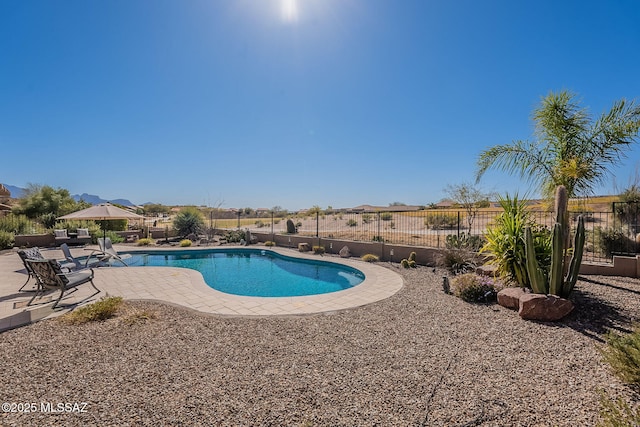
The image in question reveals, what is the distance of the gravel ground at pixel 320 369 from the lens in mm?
2355

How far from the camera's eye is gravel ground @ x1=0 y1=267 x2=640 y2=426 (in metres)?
2.36

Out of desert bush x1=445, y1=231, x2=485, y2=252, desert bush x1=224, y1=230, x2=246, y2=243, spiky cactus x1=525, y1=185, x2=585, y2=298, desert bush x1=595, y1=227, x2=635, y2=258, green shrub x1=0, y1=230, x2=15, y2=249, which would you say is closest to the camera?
spiky cactus x1=525, y1=185, x2=585, y2=298

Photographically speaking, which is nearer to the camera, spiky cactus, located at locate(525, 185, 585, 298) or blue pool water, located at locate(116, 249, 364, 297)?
spiky cactus, located at locate(525, 185, 585, 298)

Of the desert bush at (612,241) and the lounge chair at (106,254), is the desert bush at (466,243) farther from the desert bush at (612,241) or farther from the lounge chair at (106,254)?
the lounge chair at (106,254)

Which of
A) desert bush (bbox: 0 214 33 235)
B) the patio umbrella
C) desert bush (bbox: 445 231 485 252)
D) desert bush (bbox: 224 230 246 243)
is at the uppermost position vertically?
the patio umbrella

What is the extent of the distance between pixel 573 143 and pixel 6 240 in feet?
69.9

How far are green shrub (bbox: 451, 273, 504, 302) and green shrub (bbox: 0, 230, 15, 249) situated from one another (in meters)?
18.7

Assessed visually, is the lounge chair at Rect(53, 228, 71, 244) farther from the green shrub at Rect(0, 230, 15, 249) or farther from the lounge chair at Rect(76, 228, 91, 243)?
the green shrub at Rect(0, 230, 15, 249)

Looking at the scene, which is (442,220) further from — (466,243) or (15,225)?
(15,225)

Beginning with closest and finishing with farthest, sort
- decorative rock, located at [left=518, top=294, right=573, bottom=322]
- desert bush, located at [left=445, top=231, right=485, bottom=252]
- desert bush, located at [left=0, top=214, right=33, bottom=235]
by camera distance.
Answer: decorative rock, located at [left=518, top=294, right=573, bottom=322] → desert bush, located at [left=445, top=231, right=485, bottom=252] → desert bush, located at [left=0, top=214, right=33, bottom=235]

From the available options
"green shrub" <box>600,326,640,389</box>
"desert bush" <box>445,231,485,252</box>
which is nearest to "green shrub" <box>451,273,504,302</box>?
"green shrub" <box>600,326,640,389</box>

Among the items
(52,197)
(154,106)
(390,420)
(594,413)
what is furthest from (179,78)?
(52,197)

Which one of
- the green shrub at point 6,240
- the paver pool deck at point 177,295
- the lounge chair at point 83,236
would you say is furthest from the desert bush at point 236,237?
the green shrub at point 6,240

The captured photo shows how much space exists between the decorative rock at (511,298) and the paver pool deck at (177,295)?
220 cm
